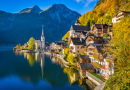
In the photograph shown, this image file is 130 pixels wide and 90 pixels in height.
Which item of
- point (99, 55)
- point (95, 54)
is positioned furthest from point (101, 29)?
point (99, 55)

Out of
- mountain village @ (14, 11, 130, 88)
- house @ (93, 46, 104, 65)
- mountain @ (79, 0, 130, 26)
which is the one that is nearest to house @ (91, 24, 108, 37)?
mountain village @ (14, 11, 130, 88)

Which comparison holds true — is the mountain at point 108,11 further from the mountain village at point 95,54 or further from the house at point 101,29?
the mountain village at point 95,54

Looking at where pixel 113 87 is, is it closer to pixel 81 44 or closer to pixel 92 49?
pixel 92 49

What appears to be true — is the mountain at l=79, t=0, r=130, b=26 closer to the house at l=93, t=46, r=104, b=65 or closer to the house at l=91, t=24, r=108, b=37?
the house at l=91, t=24, r=108, b=37

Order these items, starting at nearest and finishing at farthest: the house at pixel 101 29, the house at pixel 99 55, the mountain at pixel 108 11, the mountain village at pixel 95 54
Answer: the mountain village at pixel 95 54 < the house at pixel 99 55 < the house at pixel 101 29 < the mountain at pixel 108 11

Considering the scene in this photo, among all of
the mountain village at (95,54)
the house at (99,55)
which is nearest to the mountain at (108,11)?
the mountain village at (95,54)

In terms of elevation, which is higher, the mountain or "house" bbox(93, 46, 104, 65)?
the mountain

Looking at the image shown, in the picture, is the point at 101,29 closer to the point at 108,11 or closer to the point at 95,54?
the point at 108,11

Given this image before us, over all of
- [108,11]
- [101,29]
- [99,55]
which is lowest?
[99,55]

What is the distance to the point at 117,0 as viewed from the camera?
61.5m

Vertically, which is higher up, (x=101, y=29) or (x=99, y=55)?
(x=101, y=29)

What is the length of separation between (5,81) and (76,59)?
81.5 ft

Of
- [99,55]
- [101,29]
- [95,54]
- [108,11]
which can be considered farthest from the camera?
[108,11]


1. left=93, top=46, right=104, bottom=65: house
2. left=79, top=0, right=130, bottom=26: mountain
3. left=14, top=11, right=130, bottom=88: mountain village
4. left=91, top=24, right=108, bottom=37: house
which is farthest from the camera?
left=79, top=0, right=130, bottom=26: mountain
